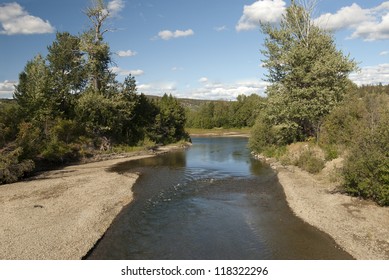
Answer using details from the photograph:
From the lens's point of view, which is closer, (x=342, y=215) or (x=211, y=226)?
(x=211, y=226)

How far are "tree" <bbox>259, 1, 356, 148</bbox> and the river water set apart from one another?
1274 centimetres

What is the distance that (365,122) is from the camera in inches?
1335

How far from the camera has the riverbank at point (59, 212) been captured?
57.8 ft

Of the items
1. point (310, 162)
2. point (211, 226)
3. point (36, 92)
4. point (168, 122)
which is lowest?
point (211, 226)

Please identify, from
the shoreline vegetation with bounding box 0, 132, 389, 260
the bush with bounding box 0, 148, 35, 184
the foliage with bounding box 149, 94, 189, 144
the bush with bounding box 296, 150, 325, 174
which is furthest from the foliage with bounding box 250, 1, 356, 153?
the foliage with bounding box 149, 94, 189, 144

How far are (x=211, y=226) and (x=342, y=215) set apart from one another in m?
8.34

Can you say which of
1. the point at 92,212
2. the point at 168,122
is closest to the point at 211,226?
the point at 92,212

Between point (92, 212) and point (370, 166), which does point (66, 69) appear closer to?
point (92, 212)

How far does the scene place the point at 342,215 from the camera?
74.0ft

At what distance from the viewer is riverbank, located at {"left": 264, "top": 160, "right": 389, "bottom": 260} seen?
17.8 metres

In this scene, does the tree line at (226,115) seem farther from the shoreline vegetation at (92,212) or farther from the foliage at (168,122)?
the shoreline vegetation at (92,212)

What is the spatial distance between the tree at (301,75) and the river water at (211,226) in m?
12.7
